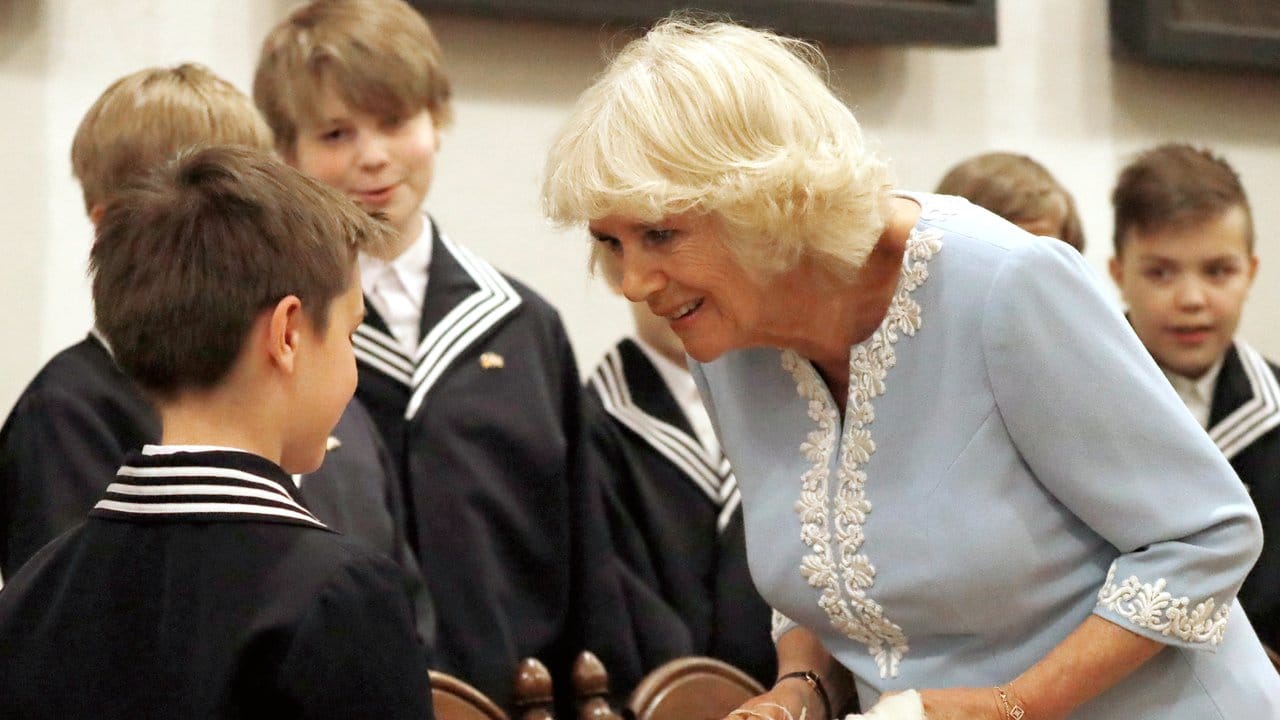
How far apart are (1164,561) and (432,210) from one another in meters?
2.05

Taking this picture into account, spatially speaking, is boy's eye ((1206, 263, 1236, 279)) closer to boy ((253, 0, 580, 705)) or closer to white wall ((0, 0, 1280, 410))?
white wall ((0, 0, 1280, 410))

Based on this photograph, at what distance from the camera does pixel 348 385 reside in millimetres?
1646

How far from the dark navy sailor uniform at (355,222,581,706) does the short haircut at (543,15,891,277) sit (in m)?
0.91

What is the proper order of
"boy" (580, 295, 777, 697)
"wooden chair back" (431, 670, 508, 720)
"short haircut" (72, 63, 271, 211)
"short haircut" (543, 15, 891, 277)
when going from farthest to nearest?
1. "boy" (580, 295, 777, 697)
2. "short haircut" (72, 63, 271, 211)
3. "wooden chair back" (431, 670, 508, 720)
4. "short haircut" (543, 15, 891, 277)

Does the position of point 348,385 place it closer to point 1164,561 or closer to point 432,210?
point 1164,561

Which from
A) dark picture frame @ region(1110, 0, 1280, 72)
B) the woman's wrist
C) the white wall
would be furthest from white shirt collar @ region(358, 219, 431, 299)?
dark picture frame @ region(1110, 0, 1280, 72)

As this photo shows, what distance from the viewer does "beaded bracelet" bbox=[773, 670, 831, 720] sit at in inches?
79.4

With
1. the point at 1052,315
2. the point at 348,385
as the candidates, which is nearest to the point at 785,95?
the point at 1052,315

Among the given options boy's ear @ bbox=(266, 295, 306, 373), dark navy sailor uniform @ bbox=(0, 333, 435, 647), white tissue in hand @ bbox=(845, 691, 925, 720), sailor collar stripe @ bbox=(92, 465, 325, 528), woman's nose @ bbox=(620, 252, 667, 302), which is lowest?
white tissue in hand @ bbox=(845, 691, 925, 720)

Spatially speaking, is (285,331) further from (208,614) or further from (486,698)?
(486,698)

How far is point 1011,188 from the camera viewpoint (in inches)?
127

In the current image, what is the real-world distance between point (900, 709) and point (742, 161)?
61cm

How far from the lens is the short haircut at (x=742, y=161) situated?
5.86 ft

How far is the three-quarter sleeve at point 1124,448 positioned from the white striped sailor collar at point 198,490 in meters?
0.78
